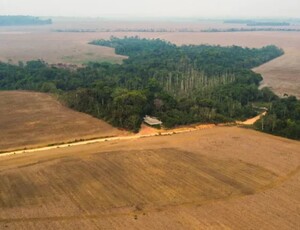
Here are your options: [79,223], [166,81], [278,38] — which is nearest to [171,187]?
[79,223]

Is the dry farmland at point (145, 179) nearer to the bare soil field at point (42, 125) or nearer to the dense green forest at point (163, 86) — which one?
the bare soil field at point (42, 125)

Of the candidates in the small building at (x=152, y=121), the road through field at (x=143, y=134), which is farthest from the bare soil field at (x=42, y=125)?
the small building at (x=152, y=121)

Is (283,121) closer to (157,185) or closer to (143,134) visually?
(143,134)

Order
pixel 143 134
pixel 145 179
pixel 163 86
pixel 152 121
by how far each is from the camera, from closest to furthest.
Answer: pixel 145 179
pixel 143 134
pixel 152 121
pixel 163 86

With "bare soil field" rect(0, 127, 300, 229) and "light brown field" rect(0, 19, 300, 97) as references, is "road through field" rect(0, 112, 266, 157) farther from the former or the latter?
"light brown field" rect(0, 19, 300, 97)

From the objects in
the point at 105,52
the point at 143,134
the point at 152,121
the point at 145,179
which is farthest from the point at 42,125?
the point at 105,52

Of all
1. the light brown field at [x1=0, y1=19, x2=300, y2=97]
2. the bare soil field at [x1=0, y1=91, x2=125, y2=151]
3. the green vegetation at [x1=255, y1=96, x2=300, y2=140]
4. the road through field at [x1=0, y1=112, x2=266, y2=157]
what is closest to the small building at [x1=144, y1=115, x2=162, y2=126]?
the road through field at [x1=0, y1=112, x2=266, y2=157]
